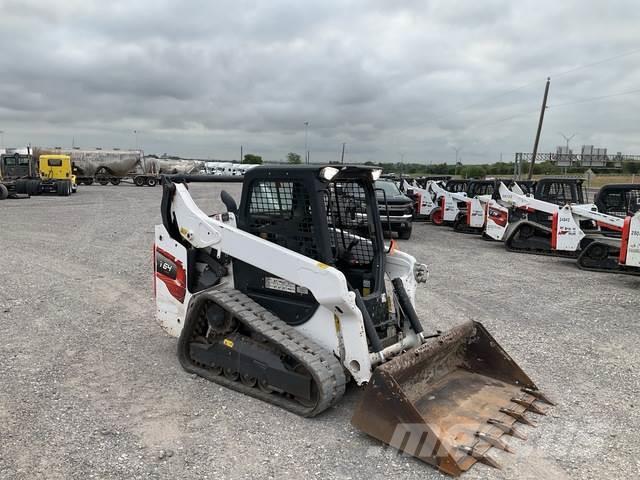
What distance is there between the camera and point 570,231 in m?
13.1

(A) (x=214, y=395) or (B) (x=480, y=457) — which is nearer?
(B) (x=480, y=457)

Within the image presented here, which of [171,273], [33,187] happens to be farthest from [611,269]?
[33,187]

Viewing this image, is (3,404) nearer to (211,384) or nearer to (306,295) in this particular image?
(211,384)

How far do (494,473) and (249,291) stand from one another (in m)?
2.58

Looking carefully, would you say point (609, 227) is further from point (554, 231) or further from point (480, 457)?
point (480, 457)

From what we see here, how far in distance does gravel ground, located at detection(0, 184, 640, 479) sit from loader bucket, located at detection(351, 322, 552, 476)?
0.13 m

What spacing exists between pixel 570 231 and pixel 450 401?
10.00 metres

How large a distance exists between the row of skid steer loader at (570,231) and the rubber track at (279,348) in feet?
28.2

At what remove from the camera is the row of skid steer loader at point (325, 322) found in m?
4.11

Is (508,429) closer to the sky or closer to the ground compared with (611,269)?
closer to the ground

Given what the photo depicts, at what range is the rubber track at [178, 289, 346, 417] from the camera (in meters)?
4.23

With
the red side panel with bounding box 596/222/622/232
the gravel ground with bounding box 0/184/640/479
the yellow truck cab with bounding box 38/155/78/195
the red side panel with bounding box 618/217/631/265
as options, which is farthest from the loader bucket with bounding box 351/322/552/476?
the yellow truck cab with bounding box 38/155/78/195

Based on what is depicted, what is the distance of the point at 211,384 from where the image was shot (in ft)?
16.4

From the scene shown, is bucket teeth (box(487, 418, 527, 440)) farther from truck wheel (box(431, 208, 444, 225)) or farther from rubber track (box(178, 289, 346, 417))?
truck wheel (box(431, 208, 444, 225))
